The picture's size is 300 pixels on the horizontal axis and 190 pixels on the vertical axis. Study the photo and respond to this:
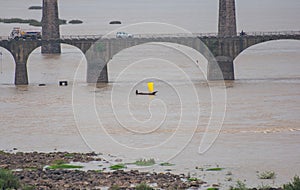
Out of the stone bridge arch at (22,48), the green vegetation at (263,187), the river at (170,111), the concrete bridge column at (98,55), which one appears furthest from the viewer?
the concrete bridge column at (98,55)

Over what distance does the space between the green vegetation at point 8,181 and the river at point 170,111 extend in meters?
6.70

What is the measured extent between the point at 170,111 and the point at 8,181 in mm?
25865

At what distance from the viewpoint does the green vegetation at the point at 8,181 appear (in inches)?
1412

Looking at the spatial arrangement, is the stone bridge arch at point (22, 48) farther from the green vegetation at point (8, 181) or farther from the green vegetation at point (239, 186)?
the green vegetation at point (239, 186)

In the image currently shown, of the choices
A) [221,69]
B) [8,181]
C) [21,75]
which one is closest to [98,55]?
[21,75]

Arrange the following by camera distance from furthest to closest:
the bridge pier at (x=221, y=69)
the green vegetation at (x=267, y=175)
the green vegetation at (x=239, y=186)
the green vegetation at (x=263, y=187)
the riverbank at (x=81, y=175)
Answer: the bridge pier at (x=221, y=69)
the green vegetation at (x=267, y=175)
the riverbank at (x=81, y=175)
the green vegetation at (x=263, y=187)
the green vegetation at (x=239, y=186)

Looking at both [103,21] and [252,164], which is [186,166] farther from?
[103,21]

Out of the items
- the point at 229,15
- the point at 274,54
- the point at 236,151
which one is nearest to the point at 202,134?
the point at 236,151

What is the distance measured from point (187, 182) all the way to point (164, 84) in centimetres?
3738

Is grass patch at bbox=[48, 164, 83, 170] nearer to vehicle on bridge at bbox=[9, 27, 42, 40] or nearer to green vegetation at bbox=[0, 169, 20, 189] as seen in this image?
green vegetation at bbox=[0, 169, 20, 189]

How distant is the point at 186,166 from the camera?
139 feet

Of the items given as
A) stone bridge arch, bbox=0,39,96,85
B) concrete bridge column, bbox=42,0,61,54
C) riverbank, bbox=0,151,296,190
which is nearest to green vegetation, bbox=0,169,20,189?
riverbank, bbox=0,151,296,190

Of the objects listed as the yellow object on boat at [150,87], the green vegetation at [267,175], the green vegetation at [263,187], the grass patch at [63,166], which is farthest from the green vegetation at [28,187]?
the yellow object on boat at [150,87]

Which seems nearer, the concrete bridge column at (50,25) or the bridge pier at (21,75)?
the bridge pier at (21,75)
